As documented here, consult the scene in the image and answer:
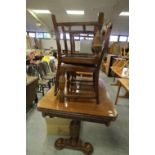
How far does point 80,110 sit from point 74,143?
0.63 meters

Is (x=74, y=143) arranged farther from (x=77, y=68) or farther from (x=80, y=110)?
(x=77, y=68)

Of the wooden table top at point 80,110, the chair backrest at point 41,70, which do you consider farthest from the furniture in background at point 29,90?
the wooden table top at point 80,110

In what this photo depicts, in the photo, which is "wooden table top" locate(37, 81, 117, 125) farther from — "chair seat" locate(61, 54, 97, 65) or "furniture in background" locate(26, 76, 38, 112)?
"furniture in background" locate(26, 76, 38, 112)

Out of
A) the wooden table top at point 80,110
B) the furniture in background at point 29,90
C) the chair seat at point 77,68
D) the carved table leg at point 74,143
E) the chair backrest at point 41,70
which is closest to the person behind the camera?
the wooden table top at point 80,110

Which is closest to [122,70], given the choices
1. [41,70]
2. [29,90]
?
[41,70]

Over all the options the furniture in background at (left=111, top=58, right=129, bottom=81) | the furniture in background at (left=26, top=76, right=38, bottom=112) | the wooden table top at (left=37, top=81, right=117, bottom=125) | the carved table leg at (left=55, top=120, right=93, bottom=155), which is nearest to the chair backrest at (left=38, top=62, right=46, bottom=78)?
the furniture in background at (left=26, top=76, right=38, bottom=112)

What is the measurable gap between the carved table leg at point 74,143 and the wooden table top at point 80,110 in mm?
356

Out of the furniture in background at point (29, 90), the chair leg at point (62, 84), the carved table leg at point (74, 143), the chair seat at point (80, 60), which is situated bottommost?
the carved table leg at point (74, 143)

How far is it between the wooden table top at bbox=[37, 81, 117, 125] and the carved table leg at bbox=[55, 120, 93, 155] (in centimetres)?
36

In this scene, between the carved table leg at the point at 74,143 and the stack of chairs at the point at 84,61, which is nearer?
the stack of chairs at the point at 84,61

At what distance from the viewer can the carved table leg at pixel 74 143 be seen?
175cm

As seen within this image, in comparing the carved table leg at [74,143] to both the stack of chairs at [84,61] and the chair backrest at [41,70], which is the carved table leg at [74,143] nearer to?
the stack of chairs at [84,61]
